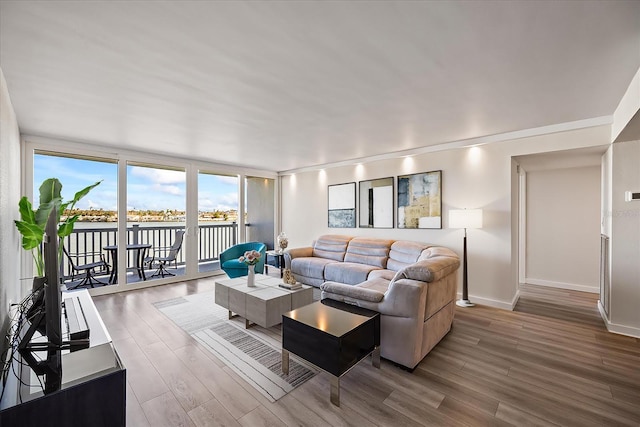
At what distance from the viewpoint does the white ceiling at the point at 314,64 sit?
1575mm

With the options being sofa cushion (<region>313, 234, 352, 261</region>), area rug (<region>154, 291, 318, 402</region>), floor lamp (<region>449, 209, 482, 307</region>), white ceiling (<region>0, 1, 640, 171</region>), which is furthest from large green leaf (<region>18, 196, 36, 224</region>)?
floor lamp (<region>449, 209, 482, 307</region>)

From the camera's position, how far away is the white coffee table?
3066mm

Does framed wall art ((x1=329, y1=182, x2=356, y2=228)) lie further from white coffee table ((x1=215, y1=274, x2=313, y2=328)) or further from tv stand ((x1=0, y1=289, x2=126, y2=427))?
tv stand ((x1=0, y1=289, x2=126, y2=427))

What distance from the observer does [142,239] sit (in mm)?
6062

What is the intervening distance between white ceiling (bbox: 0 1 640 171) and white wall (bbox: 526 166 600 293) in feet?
7.05

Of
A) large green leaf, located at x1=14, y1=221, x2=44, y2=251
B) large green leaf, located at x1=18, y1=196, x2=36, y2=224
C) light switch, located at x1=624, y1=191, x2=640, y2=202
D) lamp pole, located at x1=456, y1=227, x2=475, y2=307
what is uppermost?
light switch, located at x1=624, y1=191, x2=640, y2=202

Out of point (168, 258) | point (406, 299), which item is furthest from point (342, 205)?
point (168, 258)

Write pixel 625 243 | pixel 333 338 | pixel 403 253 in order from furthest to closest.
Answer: pixel 403 253, pixel 625 243, pixel 333 338

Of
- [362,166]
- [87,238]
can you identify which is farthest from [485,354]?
[87,238]

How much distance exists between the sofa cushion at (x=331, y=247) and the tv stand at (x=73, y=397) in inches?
156

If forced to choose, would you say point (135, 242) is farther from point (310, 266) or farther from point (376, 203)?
point (376, 203)

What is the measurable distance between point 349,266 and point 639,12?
3795 mm

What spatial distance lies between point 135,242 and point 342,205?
4428mm

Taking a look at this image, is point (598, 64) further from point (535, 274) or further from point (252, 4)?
point (535, 274)
